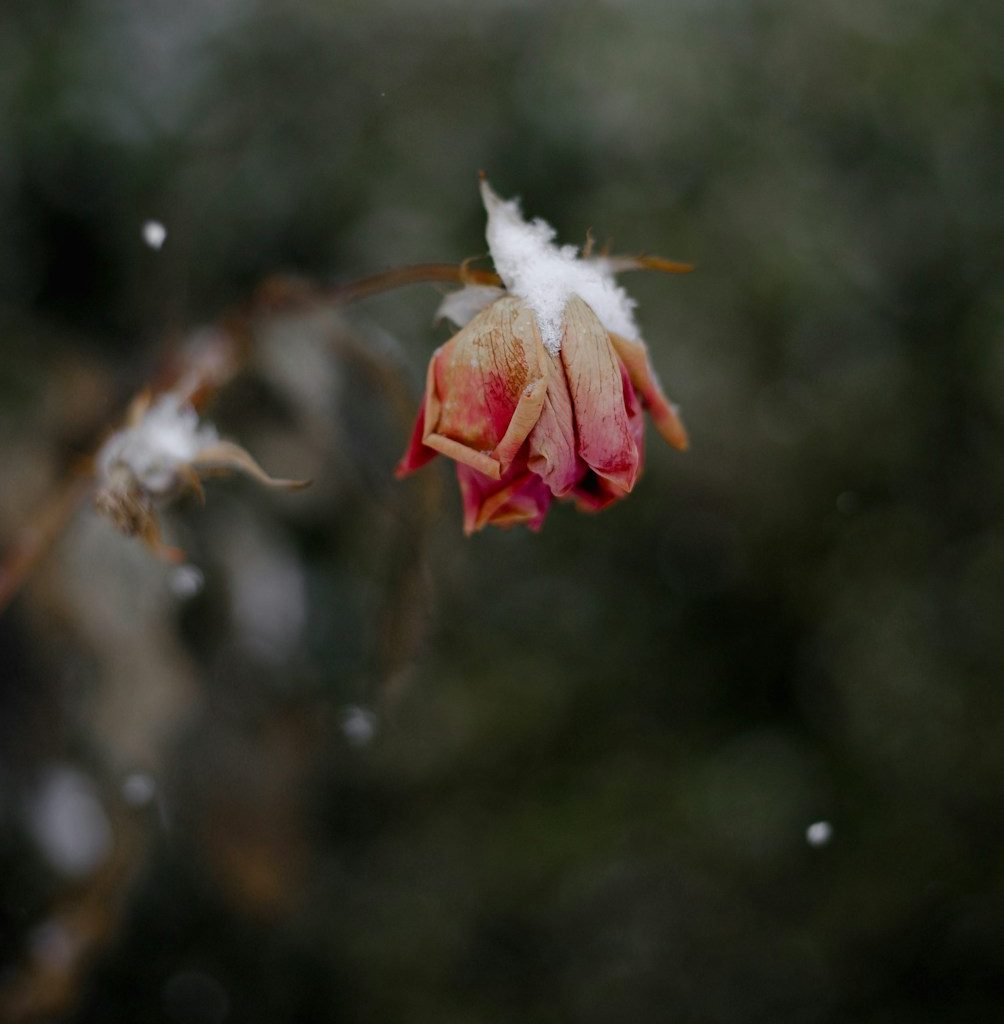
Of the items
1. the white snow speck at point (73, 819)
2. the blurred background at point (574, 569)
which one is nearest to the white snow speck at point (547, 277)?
the blurred background at point (574, 569)

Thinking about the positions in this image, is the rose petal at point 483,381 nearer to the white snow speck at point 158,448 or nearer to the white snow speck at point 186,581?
the white snow speck at point 158,448

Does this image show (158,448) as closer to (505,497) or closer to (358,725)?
(505,497)

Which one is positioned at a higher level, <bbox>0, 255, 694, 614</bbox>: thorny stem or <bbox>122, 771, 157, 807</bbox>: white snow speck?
<bbox>0, 255, 694, 614</bbox>: thorny stem

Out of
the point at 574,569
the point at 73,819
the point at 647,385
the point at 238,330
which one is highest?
the point at 574,569

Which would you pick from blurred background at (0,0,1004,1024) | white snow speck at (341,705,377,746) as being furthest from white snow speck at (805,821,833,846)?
white snow speck at (341,705,377,746)

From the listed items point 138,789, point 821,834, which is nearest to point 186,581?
point 138,789

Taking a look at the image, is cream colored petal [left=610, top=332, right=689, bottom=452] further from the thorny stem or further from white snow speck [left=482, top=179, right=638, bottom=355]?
the thorny stem
